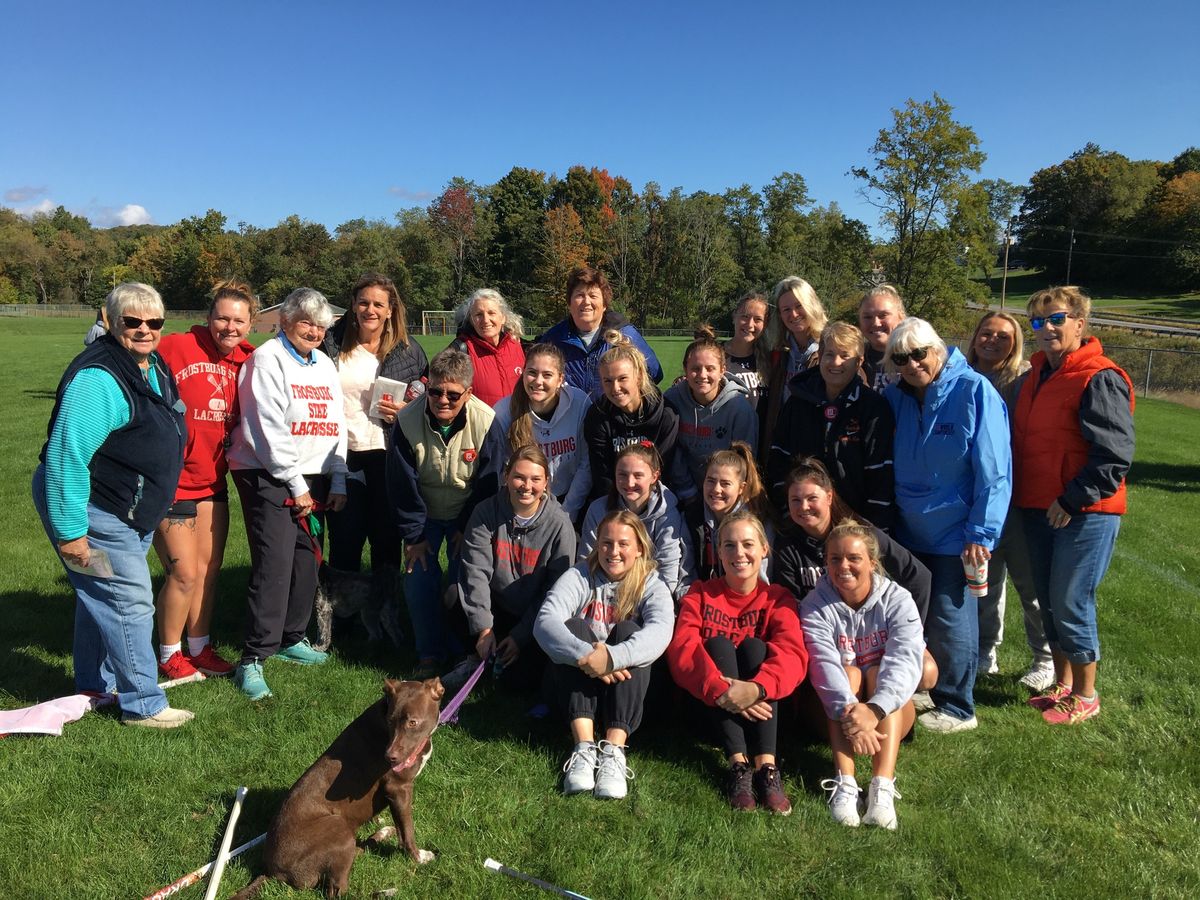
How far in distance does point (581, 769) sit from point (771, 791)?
2.96ft

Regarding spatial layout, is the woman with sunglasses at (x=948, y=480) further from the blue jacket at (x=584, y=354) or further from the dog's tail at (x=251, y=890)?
the dog's tail at (x=251, y=890)

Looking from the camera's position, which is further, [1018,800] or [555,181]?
[555,181]

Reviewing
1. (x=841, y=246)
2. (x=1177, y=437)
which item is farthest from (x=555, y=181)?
(x=1177, y=437)

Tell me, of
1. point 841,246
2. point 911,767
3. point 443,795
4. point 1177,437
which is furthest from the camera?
point 841,246

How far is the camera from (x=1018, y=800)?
3648mm

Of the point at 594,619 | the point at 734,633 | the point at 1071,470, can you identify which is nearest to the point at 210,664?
the point at 594,619

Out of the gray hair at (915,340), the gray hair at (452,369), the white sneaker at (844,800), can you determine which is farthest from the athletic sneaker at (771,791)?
the gray hair at (452,369)

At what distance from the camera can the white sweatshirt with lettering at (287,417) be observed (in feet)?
14.8

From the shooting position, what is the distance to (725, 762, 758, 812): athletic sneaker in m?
3.53

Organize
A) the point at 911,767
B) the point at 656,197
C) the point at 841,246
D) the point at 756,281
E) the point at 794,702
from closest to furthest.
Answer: the point at 911,767 < the point at 794,702 < the point at 841,246 < the point at 756,281 < the point at 656,197

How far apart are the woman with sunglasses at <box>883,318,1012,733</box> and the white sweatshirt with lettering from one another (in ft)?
11.1

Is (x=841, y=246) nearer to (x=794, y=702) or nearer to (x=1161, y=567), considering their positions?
(x=1161, y=567)

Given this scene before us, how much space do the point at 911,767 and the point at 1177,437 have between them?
16.1 m

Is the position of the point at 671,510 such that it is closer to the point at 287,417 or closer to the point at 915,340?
the point at 915,340
